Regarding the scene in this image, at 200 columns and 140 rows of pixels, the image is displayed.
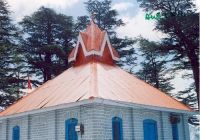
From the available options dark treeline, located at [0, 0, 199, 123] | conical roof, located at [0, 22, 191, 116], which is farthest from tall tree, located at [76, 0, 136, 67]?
conical roof, located at [0, 22, 191, 116]

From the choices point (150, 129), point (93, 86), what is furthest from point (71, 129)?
point (150, 129)

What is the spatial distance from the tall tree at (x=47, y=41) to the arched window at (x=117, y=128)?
782 inches

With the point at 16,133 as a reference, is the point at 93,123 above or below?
above

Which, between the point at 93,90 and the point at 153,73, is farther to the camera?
the point at 153,73

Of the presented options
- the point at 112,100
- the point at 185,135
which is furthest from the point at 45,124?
the point at 185,135

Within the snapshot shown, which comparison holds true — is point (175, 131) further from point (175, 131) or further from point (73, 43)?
point (73, 43)

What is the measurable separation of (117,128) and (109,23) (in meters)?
22.6

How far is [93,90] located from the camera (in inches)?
639

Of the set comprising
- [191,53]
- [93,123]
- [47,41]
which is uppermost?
[47,41]

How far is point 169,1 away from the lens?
111ft

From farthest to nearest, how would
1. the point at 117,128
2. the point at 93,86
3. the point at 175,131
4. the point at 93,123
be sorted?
the point at 175,131 < the point at 117,128 < the point at 93,86 < the point at 93,123

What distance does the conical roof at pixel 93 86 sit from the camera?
16969 millimetres

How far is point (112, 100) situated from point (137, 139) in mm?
3207

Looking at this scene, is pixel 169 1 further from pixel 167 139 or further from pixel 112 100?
pixel 112 100
